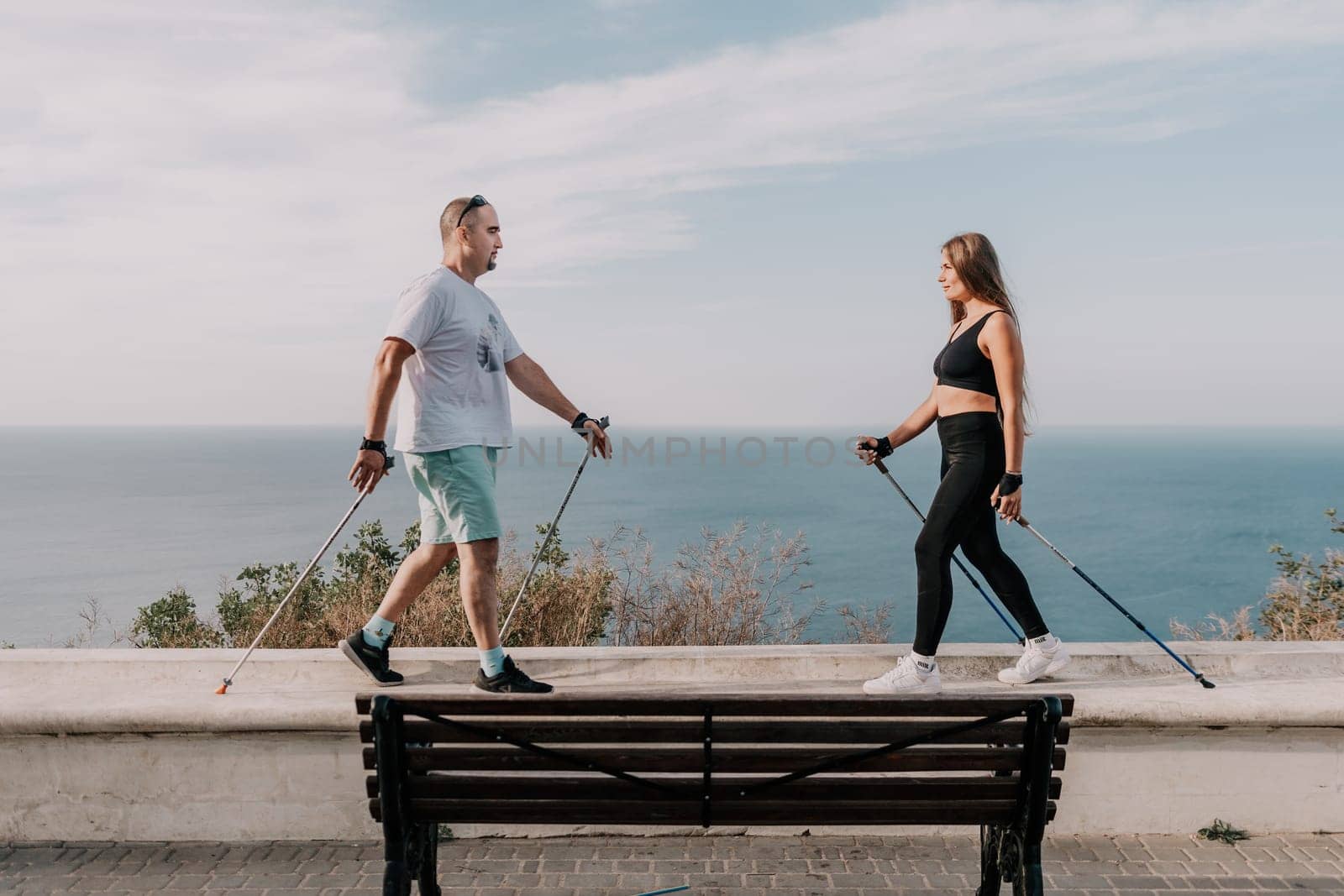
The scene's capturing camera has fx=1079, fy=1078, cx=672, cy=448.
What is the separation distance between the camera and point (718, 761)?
2.83 m

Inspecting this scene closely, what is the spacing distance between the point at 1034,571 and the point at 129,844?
93.3 metres

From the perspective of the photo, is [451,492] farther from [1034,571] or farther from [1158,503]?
[1158,503]

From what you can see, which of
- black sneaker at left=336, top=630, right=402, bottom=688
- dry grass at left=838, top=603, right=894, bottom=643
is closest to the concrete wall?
black sneaker at left=336, top=630, right=402, bottom=688

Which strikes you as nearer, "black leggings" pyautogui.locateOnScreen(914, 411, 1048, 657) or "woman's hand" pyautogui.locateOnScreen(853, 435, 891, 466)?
"black leggings" pyautogui.locateOnScreen(914, 411, 1048, 657)

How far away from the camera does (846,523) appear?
99.6 metres

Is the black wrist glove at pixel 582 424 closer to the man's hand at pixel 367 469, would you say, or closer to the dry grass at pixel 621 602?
the man's hand at pixel 367 469

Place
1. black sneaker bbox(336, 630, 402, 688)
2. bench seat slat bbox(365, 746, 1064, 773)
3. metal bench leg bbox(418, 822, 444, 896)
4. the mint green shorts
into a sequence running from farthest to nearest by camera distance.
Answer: black sneaker bbox(336, 630, 402, 688)
the mint green shorts
metal bench leg bbox(418, 822, 444, 896)
bench seat slat bbox(365, 746, 1064, 773)

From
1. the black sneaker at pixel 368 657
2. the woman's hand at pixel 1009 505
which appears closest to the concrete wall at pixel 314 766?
the black sneaker at pixel 368 657

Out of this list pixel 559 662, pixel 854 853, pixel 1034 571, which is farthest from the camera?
pixel 1034 571

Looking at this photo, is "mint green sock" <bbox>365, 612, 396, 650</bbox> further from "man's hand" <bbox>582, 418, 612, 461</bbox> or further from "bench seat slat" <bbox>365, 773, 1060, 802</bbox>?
"bench seat slat" <bbox>365, 773, 1060, 802</bbox>

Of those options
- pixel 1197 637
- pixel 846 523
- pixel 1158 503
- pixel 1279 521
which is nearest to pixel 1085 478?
pixel 1158 503

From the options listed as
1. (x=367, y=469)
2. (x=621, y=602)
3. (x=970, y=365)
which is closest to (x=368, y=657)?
(x=367, y=469)

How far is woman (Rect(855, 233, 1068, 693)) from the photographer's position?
4.26 meters

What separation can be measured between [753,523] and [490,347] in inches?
1439
